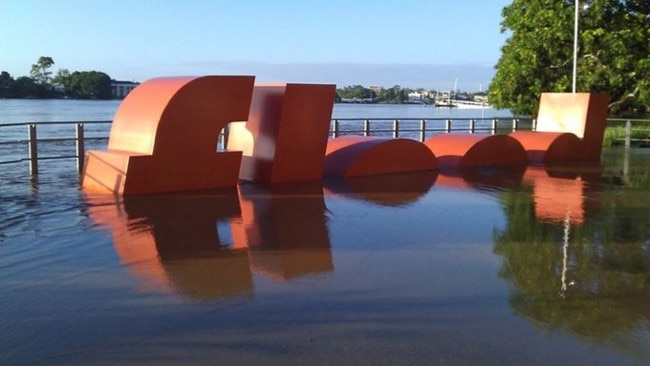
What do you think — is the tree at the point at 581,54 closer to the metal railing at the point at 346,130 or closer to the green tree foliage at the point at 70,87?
the metal railing at the point at 346,130

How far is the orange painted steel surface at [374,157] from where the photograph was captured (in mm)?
14016

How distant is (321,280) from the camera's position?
20.1ft

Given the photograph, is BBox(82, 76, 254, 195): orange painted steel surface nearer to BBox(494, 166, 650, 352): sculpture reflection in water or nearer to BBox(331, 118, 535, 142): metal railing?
BBox(494, 166, 650, 352): sculpture reflection in water

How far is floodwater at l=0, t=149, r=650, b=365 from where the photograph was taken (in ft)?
14.7

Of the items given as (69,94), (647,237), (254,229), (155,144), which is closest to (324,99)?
(155,144)

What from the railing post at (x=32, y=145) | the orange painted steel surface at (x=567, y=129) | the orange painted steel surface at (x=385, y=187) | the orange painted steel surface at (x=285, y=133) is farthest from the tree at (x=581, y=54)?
the railing post at (x=32, y=145)

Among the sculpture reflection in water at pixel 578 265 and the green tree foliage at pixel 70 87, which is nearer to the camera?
the sculpture reflection in water at pixel 578 265

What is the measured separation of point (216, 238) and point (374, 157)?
6.86 metres

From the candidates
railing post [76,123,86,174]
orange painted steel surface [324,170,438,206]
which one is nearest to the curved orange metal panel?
orange painted steel surface [324,170,438,206]

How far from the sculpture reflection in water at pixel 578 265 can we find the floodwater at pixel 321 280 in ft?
0.07

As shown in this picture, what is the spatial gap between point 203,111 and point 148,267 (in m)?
5.24

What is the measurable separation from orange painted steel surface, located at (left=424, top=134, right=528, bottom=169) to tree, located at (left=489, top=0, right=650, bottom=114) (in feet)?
36.3

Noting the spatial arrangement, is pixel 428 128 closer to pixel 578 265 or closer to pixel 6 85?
pixel 578 265

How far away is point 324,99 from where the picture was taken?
13.1 metres
